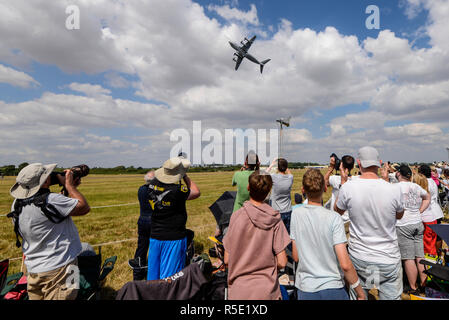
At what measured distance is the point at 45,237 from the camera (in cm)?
251

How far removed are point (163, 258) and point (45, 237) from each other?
1561 millimetres

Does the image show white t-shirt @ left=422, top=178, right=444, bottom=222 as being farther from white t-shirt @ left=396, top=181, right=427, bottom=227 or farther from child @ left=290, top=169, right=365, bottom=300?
child @ left=290, top=169, right=365, bottom=300

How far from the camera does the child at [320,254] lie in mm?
2123

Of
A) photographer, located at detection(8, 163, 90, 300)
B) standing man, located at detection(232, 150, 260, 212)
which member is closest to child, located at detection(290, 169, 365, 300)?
standing man, located at detection(232, 150, 260, 212)

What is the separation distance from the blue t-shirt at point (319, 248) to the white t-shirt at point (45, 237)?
105 inches

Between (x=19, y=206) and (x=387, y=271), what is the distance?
433 centimetres

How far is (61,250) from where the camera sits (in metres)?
2.63

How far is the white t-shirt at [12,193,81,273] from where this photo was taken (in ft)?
7.96

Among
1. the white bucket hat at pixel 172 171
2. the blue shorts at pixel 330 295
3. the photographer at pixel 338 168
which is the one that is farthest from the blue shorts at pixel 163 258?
the photographer at pixel 338 168

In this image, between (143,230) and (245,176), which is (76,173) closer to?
(143,230)

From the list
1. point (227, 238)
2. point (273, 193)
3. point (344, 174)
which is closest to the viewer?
point (227, 238)
